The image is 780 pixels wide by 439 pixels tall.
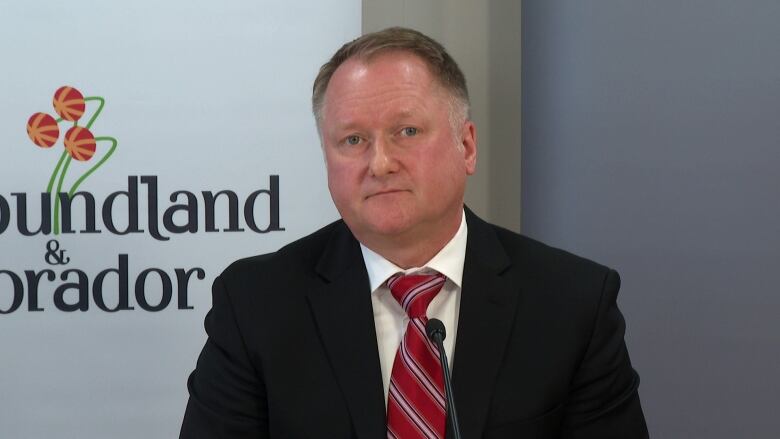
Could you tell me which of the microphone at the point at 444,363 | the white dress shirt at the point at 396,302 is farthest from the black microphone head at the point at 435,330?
the white dress shirt at the point at 396,302

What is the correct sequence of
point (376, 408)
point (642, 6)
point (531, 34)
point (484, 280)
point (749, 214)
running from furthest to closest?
point (531, 34), point (642, 6), point (749, 214), point (484, 280), point (376, 408)

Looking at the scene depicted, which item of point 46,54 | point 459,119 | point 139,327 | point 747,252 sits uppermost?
point 46,54

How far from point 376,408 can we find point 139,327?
3.80 feet

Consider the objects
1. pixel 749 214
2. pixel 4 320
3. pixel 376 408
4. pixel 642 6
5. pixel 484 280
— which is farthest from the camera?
pixel 4 320

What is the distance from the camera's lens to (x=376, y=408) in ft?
4.44

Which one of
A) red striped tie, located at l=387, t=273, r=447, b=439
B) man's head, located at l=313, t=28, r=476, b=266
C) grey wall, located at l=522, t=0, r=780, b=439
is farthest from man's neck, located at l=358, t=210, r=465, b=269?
grey wall, located at l=522, t=0, r=780, b=439

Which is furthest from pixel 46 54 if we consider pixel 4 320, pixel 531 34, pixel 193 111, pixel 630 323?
pixel 630 323

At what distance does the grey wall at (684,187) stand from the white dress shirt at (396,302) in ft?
2.64

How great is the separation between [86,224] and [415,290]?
4.01 ft

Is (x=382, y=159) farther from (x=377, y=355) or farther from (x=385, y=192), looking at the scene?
(x=377, y=355)

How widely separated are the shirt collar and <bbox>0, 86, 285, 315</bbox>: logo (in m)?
0.96

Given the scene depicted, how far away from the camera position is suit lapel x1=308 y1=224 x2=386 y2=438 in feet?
4.44

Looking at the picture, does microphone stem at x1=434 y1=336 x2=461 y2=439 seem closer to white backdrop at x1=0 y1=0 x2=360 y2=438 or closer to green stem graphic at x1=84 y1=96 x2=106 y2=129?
white backdrop at x1=0 y1=0 x2=360 y2=438

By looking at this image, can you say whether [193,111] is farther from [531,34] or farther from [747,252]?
[747,252]
